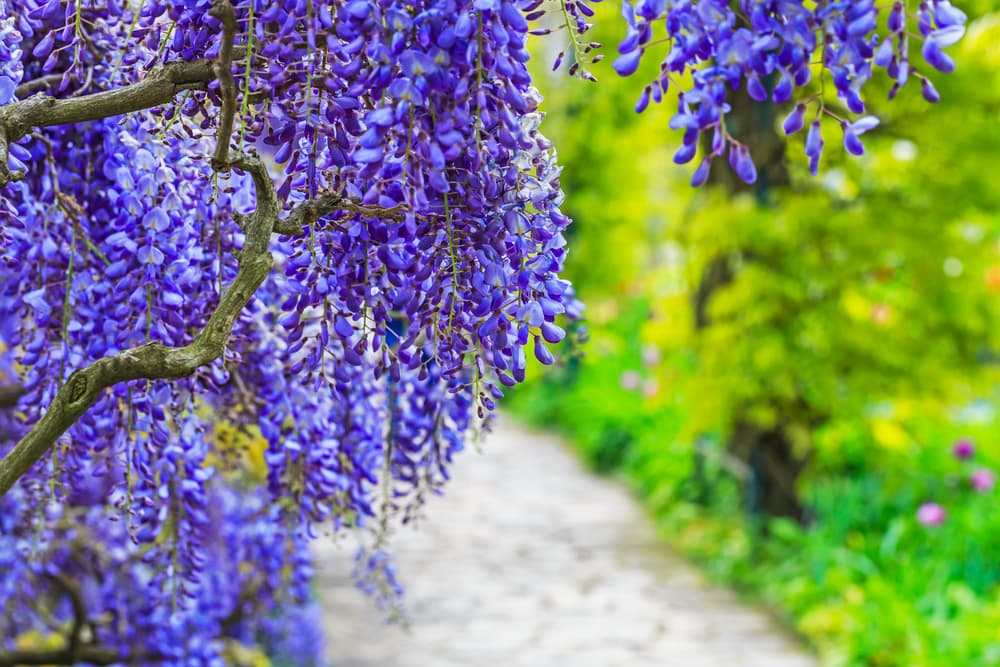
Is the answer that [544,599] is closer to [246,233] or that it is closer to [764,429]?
[764,429]

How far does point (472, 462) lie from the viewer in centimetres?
920

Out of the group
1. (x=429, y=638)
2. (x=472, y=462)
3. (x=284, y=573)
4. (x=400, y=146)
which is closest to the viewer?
(x=400, y=146)

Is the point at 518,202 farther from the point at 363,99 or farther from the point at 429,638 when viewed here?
the point at 429,638

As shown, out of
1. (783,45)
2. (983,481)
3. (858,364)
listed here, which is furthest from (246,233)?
(983,481)

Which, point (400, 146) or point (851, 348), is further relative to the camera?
point (851, 348)

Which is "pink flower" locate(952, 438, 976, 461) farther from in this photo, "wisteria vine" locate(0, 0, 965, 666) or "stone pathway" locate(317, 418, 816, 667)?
"wisteria vine" locate(0, 0, 965, 666)

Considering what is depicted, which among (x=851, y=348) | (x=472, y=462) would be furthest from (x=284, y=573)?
(x=472, y=462)

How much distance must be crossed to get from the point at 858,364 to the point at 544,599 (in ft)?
6.71

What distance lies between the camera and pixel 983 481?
542 cm

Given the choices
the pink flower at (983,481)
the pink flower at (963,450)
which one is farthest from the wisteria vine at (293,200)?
the pink flower at (963,450)

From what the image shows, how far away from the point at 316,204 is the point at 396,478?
4.21 ft

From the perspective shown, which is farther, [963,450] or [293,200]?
[963,450]

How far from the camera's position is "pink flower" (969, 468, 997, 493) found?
5.39 metres

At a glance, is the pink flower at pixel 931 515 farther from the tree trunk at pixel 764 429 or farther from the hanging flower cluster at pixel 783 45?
the hanging flower cluster at pixel 783 45
